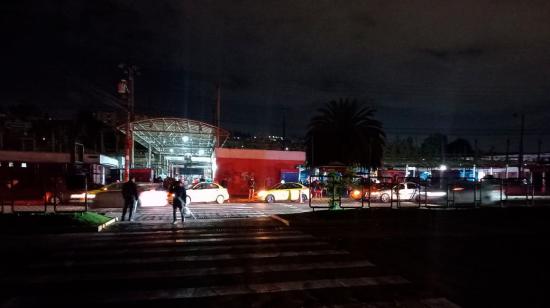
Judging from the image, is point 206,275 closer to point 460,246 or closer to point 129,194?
point 460,246

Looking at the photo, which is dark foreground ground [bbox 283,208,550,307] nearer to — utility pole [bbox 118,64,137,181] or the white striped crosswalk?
the white striped crosswalk

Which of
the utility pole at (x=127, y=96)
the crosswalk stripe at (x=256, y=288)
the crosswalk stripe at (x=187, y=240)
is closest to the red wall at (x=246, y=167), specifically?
the utility pole at (x=127, y=96)

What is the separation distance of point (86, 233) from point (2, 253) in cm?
336

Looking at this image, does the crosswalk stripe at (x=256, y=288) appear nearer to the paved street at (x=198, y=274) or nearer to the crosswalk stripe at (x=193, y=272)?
the paved street at (x=198, y=274)

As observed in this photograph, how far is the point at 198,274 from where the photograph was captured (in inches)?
311

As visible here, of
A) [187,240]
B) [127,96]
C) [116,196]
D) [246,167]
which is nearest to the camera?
[187,240]

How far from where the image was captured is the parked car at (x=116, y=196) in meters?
21.5

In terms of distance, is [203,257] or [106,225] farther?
[106,225]

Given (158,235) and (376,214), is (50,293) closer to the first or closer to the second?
(158,235)

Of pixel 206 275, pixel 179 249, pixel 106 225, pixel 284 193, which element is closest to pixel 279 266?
pixel 206 275

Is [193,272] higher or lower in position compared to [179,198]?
lower

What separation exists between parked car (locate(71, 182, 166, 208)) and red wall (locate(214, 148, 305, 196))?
11.0 meters

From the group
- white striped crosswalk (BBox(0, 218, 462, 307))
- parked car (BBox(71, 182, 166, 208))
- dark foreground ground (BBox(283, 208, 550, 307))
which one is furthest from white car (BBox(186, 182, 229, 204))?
white striped crosswalk (BBox(0, 218, 462, 307))

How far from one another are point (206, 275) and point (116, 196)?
15.4 m
